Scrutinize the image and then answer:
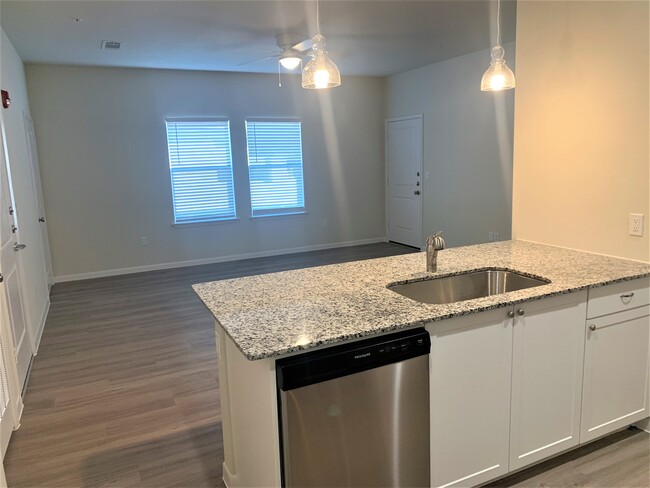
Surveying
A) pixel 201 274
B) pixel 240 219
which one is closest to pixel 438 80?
pixel 240 219

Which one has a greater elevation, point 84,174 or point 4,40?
point 4,40

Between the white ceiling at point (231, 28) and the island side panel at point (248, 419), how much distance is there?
3024mm

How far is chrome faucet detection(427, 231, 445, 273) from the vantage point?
2396mm

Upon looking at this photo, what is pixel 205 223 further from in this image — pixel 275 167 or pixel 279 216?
pixel 275 167

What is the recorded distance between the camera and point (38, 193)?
5523 millimetres

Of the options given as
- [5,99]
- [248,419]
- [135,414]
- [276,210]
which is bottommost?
[135,414]

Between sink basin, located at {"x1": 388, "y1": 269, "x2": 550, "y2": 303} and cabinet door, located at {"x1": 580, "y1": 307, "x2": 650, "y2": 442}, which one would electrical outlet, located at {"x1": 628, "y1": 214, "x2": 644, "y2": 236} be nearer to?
cabinet door, located at {"x1": 580, "y1": 307, "x2": 650, "y2": 442}

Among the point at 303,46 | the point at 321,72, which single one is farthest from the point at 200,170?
the point at 321,72

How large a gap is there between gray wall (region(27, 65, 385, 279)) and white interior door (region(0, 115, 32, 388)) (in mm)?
2653

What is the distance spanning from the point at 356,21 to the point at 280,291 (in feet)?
10.6

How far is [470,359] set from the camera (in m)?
1.93

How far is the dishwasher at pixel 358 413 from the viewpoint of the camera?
1581 millimetres

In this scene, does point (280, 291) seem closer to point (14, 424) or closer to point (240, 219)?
point (14, 424)

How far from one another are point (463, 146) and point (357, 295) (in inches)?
190
